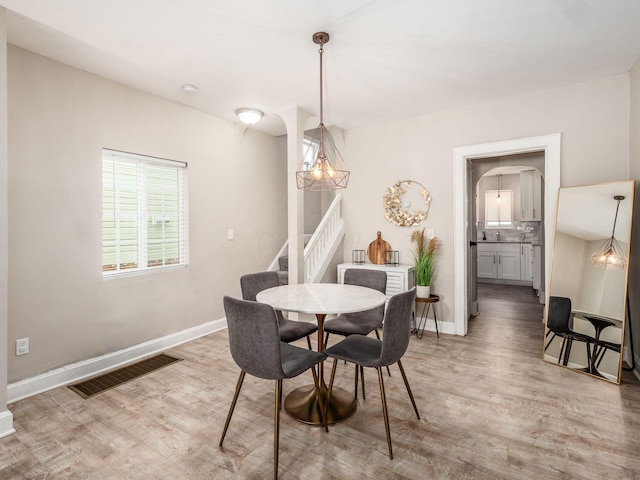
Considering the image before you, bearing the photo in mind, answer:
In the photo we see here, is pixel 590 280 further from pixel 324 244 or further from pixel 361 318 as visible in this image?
pixel 324 244

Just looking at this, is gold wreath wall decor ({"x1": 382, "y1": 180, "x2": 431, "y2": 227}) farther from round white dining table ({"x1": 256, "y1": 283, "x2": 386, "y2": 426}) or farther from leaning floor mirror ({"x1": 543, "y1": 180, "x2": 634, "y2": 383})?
round white dining table ({"x1": 256, "y1": 283, "x2": 386, "y2": 426})

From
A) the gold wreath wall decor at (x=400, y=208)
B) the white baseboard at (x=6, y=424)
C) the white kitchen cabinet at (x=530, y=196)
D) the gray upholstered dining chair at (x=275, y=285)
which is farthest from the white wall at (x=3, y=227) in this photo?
the white kitchen cabinet at (x=530, y=196)

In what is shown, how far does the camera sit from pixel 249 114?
3973 millimetres

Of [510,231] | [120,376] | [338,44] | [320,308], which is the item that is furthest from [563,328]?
[510,231]

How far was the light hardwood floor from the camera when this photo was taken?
1.81 metres

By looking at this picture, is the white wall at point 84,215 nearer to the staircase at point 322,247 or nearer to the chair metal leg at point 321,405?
the staircase at point 322,247

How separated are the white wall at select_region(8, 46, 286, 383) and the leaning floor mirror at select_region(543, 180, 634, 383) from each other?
12.1 ft

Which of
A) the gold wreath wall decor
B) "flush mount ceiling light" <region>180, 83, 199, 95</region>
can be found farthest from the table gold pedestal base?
"flush mount ceiling light" <region>180, 83, 199, 95</region>

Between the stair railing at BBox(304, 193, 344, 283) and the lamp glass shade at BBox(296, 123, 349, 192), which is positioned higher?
the lamp glass shade at BBox(296, 123, 349, 192)

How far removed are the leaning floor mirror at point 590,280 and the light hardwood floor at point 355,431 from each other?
0.21 metres

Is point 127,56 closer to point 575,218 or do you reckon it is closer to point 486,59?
point 486,59

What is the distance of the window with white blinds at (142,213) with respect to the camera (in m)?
3.24

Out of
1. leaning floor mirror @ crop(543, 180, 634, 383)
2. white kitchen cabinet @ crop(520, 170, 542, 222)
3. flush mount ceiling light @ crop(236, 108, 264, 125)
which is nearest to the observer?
leaning floor mirror @ crop(543, 180, 634, 383)

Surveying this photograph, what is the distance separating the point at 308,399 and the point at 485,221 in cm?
731
